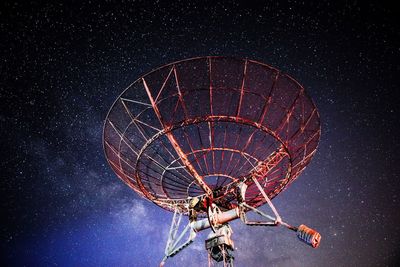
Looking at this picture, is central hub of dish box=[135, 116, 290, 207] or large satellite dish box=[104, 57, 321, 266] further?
central hub of dish box=[135, 116, 290, 207]

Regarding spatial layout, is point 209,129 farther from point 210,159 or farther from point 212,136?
point 210,159

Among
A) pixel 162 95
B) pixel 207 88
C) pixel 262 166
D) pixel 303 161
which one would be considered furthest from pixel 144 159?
pixel 303 161

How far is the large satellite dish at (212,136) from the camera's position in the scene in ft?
29.4

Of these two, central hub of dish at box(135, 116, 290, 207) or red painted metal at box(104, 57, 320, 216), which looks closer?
red painted metal at box(104, 57, 320, 216)

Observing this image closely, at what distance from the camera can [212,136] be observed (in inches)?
444

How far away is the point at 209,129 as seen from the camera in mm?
10930

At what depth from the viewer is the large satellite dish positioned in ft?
29.4

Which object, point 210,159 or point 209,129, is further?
point 210,159

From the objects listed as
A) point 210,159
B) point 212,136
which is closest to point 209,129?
point 212,136

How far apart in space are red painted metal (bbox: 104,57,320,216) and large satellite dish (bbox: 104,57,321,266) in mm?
35

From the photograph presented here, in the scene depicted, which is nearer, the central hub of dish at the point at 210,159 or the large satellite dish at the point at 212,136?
the large satellite dish at the point at 212,136

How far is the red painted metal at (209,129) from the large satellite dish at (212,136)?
0.03 meters

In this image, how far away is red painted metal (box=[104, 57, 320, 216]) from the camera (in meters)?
8.95

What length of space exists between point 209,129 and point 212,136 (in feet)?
1.52
